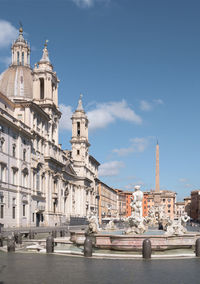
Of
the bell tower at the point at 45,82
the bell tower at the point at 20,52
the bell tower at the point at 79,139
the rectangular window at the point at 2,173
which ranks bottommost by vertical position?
→ the rectangular window at the point at 2,173

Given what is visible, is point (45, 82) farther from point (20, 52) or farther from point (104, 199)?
point (104, 199)

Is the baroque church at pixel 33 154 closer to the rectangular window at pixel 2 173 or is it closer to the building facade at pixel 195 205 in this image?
the rectangular window at pixel 2 173

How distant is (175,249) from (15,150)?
1326 inches

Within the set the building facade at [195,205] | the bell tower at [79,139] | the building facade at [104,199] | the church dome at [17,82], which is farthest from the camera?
the building facade at [195,205]

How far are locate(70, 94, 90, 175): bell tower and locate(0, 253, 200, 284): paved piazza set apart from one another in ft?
255

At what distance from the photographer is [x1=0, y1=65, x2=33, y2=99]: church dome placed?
225ft

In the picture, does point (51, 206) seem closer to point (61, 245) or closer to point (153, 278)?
point (61, 245)

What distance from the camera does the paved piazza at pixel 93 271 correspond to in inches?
483

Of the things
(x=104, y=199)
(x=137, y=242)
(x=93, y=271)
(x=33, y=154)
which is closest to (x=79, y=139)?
(x=104, y=199)

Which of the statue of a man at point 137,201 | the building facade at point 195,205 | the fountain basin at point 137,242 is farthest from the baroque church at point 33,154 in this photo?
the building facade at point 195,205

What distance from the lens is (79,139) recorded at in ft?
317

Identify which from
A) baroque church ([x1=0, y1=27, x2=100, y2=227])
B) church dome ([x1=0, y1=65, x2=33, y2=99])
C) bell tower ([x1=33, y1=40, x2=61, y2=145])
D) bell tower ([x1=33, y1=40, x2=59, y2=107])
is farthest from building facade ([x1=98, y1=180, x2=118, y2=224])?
church dome ([x1=0, y1=65, x2=33, y2=99])

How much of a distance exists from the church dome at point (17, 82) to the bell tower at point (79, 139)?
26232mm

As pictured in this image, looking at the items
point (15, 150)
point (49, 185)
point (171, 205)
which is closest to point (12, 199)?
point (15, 150)
